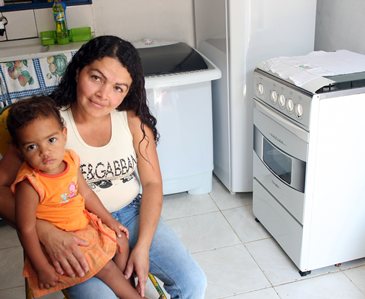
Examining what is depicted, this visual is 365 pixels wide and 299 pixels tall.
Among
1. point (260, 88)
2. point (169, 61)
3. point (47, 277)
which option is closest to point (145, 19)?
point (169, 61)

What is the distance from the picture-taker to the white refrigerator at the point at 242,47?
2.19 meters

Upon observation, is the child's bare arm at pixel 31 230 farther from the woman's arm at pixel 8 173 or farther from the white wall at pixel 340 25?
the white wall at pixel 340 25

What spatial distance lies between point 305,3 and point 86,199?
160 cm

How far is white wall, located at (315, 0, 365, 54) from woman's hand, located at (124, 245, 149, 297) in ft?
4.86

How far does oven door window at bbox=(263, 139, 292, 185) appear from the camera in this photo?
1894 mm

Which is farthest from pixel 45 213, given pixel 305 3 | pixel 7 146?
pixel 305 3

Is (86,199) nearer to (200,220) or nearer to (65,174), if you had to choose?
(65,174)

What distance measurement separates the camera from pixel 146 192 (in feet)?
4.80

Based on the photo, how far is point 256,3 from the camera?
216 centimetres

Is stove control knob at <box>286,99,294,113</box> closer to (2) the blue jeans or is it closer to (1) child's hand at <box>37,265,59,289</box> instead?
(2) the blue jeans

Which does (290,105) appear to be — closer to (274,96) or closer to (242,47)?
(274,96)

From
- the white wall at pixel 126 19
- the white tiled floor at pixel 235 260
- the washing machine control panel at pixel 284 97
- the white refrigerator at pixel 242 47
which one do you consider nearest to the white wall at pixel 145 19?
the white wall at pixel 126 19

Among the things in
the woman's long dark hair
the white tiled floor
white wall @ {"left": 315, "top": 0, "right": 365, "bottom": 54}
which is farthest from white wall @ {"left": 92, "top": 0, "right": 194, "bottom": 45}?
the woman's long dark hair

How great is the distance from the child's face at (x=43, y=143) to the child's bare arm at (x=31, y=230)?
0.22 feet
